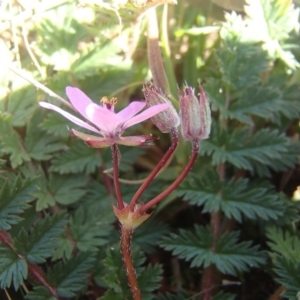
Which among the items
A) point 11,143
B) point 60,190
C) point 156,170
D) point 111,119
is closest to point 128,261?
point 156,170

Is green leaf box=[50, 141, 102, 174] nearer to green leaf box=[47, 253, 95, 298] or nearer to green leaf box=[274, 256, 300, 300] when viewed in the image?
green leaf box=[47, 253, 95, 298]

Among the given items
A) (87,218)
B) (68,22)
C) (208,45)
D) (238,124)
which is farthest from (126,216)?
(208,45)

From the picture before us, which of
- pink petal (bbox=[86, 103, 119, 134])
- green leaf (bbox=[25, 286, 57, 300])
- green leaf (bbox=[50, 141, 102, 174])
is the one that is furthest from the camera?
green leaf (bbox=[50, 141, 102, 174])

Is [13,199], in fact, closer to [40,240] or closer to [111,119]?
[40,240]

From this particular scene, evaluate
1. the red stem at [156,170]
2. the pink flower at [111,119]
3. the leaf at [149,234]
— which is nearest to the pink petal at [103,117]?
the pink flower at [111,119]

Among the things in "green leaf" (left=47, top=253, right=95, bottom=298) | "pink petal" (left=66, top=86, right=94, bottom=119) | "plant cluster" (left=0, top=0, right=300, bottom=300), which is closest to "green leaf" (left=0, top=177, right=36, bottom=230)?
"plant cluster" (left=0, top=0, right=300, bottom=300)

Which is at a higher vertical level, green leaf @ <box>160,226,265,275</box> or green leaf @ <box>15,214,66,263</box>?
green leaf @ <box>15,214,66,263</box>
